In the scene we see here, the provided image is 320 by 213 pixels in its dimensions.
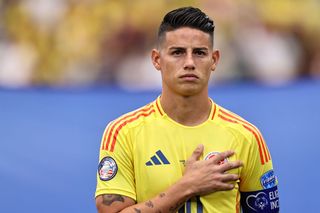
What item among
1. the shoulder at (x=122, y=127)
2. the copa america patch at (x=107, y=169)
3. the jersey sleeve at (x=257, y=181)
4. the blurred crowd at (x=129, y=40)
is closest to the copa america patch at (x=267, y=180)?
the jersey sleeve at (x=257, y=181)

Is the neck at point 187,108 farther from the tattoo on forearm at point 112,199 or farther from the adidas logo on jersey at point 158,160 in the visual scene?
the tattoo on forearm at point 112,199

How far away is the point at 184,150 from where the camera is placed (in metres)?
4.43

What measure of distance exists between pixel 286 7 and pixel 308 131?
10.1 ft

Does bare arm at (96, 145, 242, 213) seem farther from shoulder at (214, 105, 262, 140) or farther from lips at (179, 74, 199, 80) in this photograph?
lips at (179, 74, 199, 80)

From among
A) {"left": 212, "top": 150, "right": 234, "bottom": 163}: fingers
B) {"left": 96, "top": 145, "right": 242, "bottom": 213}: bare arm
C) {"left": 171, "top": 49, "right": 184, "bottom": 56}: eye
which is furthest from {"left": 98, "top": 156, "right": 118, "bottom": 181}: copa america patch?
{"left": 171, "top": 49, "right": 184, "bottom": 56}: eye

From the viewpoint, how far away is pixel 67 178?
611 centimetres

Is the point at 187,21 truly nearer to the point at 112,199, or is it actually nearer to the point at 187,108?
the point at 187,108

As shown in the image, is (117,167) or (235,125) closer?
(117,167)

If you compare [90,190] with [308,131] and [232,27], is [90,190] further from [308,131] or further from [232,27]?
[232,27]

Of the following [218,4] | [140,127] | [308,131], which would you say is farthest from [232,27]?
[140,127]

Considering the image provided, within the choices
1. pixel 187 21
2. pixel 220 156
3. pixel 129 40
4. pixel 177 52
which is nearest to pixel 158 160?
pixel 220 156

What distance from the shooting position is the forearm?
4.23 m

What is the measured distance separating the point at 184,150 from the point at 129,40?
Answer: 15.7ft

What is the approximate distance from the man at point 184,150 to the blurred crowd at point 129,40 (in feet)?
12.7
